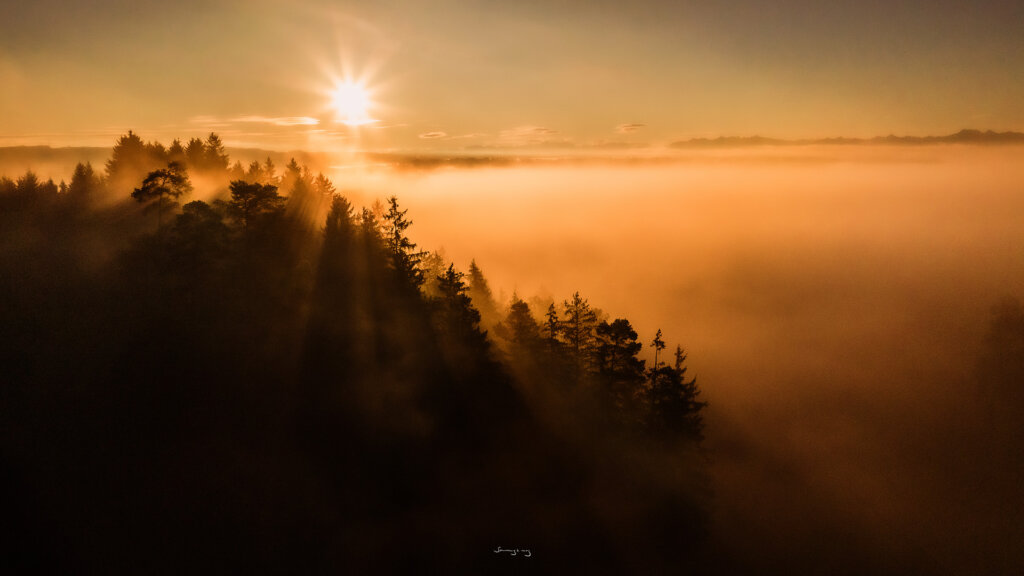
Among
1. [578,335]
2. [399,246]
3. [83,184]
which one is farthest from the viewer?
[83,184]

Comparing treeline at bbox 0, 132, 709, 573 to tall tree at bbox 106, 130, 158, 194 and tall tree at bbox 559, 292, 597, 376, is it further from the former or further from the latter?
tall tree at bbox 106, 130, 158, 194

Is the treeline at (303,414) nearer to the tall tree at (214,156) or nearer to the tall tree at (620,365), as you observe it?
the tall tree at (620,365)

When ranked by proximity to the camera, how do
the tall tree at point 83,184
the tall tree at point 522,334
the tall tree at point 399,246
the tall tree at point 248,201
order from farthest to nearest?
the tall tree at point 83,184, the tall tree at point 399,246, the tall tree at point 248,201, the tall tree at point 522,334

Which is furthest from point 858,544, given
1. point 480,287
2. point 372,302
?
point 372,302

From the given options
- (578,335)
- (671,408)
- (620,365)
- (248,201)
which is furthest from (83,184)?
(671,408)

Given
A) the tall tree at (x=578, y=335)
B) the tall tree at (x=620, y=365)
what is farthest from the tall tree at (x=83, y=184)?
the tall tree at (x=620, y=365)

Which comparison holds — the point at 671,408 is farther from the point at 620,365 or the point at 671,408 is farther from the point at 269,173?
the point at 269,173

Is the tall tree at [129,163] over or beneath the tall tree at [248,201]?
over
